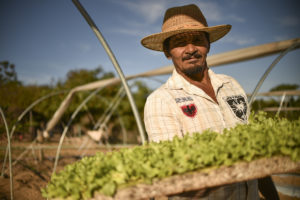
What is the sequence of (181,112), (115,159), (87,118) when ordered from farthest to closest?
1. (87,118)
2. (181,112)
3. (115,159)

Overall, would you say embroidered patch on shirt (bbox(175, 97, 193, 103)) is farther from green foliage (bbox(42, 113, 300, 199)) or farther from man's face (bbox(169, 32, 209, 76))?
green foliage (bbox(42, 113, 300, 199))

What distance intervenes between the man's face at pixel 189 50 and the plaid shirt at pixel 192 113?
0.51 feet

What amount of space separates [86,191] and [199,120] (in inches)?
46.3

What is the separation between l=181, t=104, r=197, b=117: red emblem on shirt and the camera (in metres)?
1.81

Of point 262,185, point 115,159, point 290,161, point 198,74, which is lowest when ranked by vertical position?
point 262,185

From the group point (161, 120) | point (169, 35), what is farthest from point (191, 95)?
point (169, 35)

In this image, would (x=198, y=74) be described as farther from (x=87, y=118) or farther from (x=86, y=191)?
(x=87, y=118)

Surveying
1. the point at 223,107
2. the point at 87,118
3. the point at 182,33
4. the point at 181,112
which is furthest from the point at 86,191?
the point at 87,118

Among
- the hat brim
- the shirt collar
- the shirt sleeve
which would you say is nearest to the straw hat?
the hat brim

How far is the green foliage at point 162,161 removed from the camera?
968mm

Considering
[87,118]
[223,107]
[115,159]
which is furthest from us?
[87,118]

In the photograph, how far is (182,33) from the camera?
6.63 ft

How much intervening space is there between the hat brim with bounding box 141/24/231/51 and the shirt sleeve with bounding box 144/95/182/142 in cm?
69

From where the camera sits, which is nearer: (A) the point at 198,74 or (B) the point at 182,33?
(B) the point at 182,33
